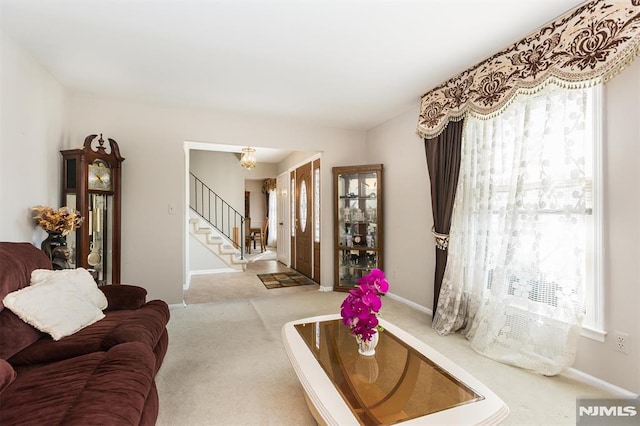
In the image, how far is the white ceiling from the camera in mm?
1952

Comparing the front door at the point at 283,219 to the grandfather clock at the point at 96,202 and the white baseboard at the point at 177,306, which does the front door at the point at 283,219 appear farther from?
the grandfather clock at the point at 96,202

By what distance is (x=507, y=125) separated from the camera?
256 cm

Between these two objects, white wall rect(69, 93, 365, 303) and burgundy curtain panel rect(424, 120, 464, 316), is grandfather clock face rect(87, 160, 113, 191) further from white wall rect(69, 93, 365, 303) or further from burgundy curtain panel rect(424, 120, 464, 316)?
burgundy curtain panel rect(424, 120, 464, 316)

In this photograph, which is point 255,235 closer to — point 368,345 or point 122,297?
point 122,297

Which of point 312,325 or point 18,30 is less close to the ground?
point 18,30

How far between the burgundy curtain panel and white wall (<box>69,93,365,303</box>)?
8.77 feet

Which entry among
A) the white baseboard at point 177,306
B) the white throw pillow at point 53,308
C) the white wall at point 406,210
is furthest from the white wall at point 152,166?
the white wall at point 406,210

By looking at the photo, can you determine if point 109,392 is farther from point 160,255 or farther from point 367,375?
point 160,255

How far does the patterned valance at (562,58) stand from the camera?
176cm

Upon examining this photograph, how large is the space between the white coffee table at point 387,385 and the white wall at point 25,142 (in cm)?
245

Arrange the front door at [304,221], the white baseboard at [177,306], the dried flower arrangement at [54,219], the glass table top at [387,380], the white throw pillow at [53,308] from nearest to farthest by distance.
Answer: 1. the glass table top at [387,380]
2. the white throw pillow at [53,308]
3. the dried flower arrangement at [54,219]
4. the white baseboard at [177,306]
5. the front door at [304,221]

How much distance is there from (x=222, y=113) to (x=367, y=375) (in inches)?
147

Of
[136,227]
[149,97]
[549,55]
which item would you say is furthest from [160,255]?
[549,55]

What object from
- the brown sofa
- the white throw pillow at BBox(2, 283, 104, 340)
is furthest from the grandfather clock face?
the white throw pillow at BBox(2, 283, 104, 340)
